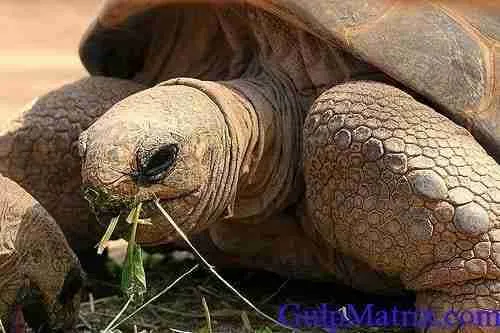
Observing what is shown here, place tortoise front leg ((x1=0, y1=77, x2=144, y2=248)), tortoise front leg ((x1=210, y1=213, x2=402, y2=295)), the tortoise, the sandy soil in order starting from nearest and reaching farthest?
the tortoise, tortoise front leg ((x1=210, y1=213, x2=402, y2=295)), tortoise front leg ((x1=0, y1=77, x2=144, y2=248)), the sandy soil

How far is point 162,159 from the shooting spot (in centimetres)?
319

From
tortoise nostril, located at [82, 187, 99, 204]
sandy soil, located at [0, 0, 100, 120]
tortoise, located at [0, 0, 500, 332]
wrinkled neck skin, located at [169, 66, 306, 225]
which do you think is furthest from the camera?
sandy soil, located at [0, 0, 100, 120]

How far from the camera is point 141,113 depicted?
3.25 meters

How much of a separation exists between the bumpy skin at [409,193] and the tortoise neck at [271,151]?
0.29 m

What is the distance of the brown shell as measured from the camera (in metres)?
3.62

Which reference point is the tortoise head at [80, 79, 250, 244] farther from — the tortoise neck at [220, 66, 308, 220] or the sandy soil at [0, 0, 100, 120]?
the sandy soil at [0, 0, 100, 120]

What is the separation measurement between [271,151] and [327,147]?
478mm

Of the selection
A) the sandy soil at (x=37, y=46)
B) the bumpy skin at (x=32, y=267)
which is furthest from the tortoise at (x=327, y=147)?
the sandy soil at (x=37, y=46)

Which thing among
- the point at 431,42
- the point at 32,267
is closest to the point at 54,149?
the point at 32,267

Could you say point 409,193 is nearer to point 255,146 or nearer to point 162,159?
point 255,146

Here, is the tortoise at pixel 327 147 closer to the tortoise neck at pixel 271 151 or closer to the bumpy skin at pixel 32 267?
the tortoise neck at pixel 271 151

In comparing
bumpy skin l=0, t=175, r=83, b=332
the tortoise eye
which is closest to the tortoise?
the tortoise eye

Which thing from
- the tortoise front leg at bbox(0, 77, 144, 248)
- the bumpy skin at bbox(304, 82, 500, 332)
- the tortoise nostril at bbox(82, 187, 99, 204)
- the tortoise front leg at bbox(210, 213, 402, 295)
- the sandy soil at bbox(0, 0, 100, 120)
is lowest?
the sandy soil at bbox(0, 0, 100, 120)

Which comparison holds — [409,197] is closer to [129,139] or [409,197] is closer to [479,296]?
[479,296]
